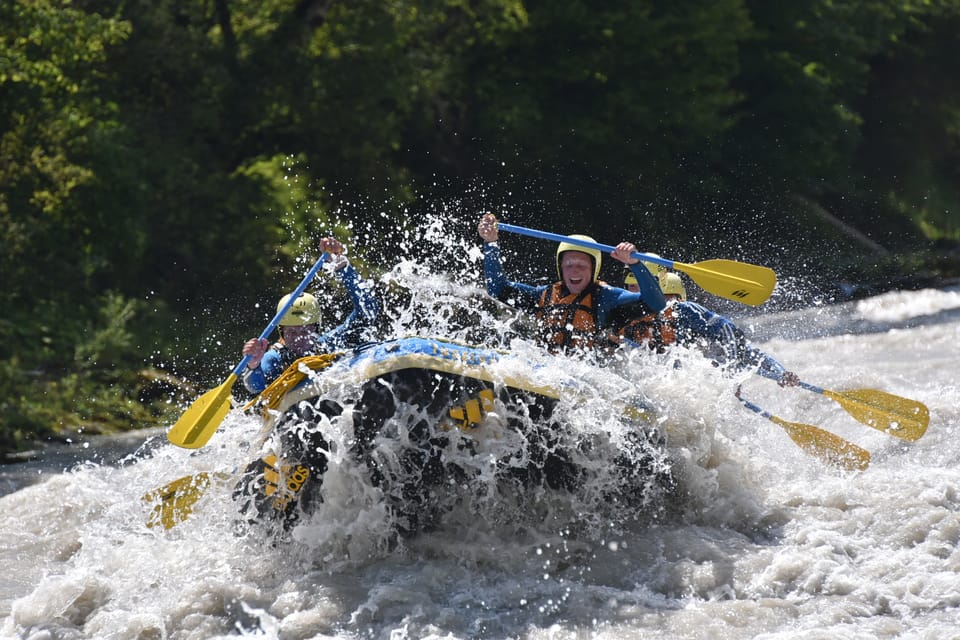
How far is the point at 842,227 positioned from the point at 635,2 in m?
5.27

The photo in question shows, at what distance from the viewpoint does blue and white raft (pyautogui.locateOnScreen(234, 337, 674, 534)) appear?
596 cm

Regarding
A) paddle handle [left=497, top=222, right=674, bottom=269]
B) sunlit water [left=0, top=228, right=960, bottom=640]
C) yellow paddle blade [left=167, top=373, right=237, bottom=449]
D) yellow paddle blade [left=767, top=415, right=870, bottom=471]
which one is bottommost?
sunlit water [left=0, top=228, right=960, bottom=640]

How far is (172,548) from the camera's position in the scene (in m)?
6.34

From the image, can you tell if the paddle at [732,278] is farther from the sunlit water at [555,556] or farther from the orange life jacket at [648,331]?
the sunlit water at [555,556]

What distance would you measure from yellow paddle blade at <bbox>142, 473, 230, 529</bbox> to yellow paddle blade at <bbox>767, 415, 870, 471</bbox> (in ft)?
11.3

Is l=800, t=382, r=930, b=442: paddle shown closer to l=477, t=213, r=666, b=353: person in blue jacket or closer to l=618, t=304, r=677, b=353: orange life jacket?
l=618, t=304, r=677, b=353: orange life jacket

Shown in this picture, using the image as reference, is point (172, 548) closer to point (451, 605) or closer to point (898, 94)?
point (451, 605)

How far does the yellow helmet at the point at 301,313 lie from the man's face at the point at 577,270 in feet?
5.29

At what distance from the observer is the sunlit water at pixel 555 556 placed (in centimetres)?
533

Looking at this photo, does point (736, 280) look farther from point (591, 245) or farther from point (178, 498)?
point (178, 498)

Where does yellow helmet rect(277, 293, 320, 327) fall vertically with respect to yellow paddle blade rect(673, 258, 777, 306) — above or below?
below

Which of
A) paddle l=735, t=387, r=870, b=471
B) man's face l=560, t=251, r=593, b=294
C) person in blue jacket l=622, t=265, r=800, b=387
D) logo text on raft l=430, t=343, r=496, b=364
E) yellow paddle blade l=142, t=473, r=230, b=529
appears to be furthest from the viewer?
person in blue jacket l=622, t=265, r=800, b=387

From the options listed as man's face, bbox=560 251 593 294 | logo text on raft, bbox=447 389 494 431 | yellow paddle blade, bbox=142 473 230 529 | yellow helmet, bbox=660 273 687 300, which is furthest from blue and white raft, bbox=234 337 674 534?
yellow helmet, bbox=660 273 687 300

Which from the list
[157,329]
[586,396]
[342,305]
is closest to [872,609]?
[586,396]
